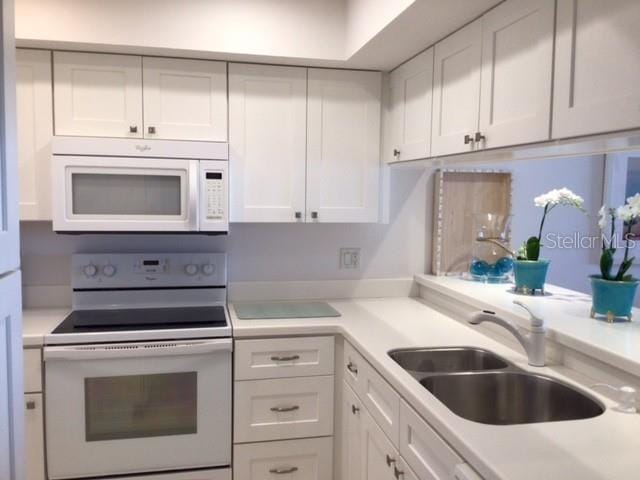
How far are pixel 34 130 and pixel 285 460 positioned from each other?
179 centimetres

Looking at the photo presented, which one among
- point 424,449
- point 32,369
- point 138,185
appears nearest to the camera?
point 424,449

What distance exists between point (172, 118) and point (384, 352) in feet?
4.54

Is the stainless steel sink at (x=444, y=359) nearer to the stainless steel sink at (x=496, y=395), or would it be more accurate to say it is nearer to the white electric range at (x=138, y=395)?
the stainless steel sink at (x=496, y=395)

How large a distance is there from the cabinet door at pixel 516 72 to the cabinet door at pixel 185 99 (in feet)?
3.92

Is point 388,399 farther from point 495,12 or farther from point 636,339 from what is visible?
point 495,12

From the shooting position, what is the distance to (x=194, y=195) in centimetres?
224

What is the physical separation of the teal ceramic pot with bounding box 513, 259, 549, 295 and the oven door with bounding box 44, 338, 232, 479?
128 centimetres

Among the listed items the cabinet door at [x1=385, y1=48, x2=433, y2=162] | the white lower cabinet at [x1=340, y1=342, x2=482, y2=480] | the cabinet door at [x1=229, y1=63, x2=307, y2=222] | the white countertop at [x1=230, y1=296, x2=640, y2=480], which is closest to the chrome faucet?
the white countertop at [x1=230, y1=296, x2=640, y2=480]

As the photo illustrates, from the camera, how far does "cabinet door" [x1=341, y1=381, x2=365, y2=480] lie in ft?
6.57

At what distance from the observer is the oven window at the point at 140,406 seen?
212 centimetres

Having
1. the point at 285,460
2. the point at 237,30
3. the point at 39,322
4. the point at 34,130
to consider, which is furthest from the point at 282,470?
the point at 237,30

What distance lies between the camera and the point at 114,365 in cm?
212

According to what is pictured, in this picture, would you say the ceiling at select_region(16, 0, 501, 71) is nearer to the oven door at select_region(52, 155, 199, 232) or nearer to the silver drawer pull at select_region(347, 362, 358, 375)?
the oven door at select_region(52, 155, 199, 232)

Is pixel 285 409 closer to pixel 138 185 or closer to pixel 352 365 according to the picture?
pixel 352 365
